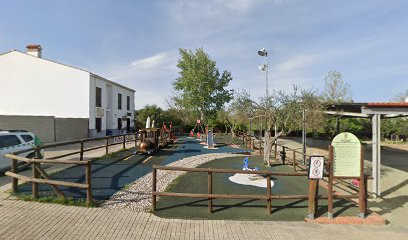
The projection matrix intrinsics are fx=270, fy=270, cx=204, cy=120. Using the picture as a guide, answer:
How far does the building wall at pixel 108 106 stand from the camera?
27581mm

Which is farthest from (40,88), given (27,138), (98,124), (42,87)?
(27,138)

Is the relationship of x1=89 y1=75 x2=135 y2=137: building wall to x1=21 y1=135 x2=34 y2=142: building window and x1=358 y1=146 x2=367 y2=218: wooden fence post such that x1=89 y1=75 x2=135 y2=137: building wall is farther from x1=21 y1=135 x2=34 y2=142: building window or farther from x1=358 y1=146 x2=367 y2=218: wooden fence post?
x1=358 y1=146 x2=367 y2=218: wooden fence post

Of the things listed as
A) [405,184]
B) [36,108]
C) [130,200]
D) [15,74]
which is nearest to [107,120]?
[36,108]

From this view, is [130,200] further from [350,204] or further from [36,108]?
[36,108]

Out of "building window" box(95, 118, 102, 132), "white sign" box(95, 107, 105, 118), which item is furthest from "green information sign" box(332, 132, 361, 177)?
"building window" box(95, 118, 102, 132)

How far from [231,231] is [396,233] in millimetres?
3590

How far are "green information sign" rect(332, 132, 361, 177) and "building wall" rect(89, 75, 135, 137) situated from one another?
82.1 feet

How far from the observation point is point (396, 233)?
19.0 ft

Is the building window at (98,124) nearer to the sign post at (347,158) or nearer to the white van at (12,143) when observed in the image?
the white van at (12,143)

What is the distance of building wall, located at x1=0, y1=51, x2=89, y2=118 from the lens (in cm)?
2589

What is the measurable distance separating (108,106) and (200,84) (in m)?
12.8

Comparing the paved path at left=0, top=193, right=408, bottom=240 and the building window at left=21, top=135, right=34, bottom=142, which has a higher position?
the building window at left=21, top=135, right=34, bottom=142

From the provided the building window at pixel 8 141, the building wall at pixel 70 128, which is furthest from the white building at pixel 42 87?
the building window at pixel 8 141

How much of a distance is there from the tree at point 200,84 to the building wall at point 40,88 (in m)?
15.3
